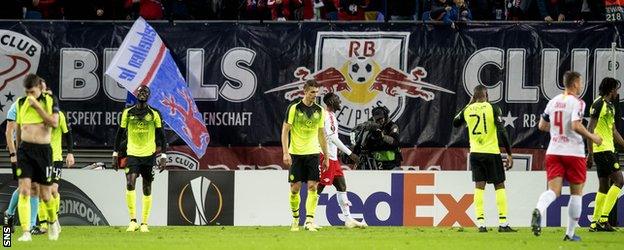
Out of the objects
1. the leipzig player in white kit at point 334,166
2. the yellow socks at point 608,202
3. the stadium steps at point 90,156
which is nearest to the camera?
the yellow socks at point 608,202

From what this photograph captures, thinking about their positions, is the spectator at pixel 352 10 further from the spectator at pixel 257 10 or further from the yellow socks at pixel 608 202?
the yellow socks at pixel 608 202

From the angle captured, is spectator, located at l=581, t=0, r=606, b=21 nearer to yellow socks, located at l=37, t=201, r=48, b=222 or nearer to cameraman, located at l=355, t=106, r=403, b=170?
cameraman, located at l=355, t=106, r=403, b=170

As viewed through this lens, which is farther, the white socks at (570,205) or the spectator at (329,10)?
the spectator at (329,10)

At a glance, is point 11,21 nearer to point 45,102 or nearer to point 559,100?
point 45,102

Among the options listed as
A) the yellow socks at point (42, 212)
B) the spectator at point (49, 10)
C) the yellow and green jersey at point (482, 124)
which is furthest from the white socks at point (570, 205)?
the spectator at point (49, 10)

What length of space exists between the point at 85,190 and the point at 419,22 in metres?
7.10

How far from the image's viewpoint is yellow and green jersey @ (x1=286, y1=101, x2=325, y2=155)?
2041 cm

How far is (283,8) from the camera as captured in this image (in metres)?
27.6

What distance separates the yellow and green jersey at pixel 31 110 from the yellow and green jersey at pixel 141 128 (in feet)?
11.4

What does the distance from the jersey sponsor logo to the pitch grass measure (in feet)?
19.4

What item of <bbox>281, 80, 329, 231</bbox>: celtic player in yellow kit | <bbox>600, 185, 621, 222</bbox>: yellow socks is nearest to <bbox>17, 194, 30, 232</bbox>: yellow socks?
<bbox>281, 80, 329, 231</bbox>: celtic player in yellow kit

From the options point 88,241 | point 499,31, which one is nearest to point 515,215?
point 499,31

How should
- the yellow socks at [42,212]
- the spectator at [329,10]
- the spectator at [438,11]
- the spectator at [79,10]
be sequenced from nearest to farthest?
the yellow socks at [42,212]
the spectator at [438,11]
the spectator at [79,10]
the spectator at [329,10]

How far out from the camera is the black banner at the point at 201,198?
2439cm
